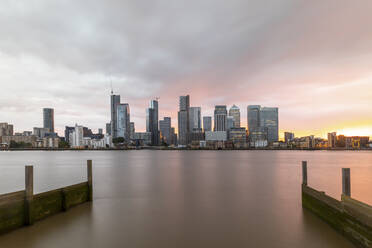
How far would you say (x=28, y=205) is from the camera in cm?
1083

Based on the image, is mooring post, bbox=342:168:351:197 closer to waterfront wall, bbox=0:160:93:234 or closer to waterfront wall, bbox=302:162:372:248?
waterfront wall, bbox=302:162:372:248

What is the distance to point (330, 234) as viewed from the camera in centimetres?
1037

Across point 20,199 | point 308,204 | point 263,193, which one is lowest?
point 263,193

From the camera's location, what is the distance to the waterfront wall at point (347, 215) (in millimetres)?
7790

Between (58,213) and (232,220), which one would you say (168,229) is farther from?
(58,213)

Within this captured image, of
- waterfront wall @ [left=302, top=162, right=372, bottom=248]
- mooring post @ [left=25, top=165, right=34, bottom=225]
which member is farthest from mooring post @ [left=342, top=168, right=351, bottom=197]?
mooring post @ [left=25, top=165, right=34, bottom=225]

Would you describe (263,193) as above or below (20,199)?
below

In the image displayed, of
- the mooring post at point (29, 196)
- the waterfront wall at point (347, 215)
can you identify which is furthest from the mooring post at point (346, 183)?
the mooring post at point (29, 196)

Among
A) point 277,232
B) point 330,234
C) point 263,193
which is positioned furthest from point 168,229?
point 263,193

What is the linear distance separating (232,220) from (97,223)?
742 centimetres

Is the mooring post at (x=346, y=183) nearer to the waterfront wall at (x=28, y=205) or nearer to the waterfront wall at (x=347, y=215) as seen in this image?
the waterfront wall at (x=347, y=215)

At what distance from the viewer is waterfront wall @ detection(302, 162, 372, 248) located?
7.79 m

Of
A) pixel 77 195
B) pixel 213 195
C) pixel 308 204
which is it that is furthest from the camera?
pixel 213 195

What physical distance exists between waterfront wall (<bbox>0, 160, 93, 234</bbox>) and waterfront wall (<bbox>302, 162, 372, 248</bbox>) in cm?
1325
